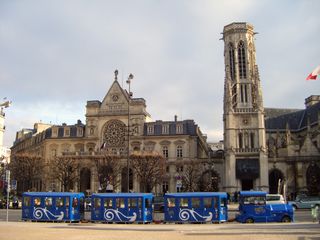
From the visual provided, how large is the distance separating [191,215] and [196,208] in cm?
67

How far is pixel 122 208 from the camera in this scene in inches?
1221

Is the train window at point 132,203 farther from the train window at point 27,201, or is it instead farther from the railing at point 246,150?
the railing at point 246,150

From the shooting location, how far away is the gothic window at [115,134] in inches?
2960

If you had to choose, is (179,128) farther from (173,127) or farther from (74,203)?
(74,203)

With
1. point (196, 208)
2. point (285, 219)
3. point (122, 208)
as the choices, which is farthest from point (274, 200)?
point (122, 208)

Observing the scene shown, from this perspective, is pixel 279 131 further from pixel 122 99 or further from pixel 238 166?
pixel 122 99

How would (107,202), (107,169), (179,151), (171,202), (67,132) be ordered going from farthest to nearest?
(67,132)
(179,151)
(107,169)
(107,202)
(171,202)

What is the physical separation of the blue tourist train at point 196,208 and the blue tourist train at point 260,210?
154 centimetres

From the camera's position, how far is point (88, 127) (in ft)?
252

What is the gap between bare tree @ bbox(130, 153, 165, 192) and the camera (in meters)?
62.1

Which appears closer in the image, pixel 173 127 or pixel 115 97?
pixel 173 127

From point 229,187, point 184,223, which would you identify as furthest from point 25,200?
point 229,187

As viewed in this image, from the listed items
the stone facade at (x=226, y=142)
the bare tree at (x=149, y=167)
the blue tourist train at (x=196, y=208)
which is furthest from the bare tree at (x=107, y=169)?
the blue tourist train at (x=196, y=208)

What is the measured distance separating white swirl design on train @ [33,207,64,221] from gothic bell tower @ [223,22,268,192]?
133ft
